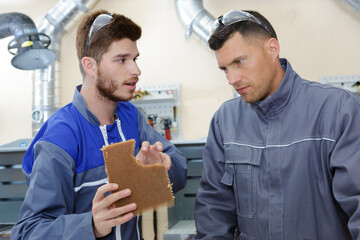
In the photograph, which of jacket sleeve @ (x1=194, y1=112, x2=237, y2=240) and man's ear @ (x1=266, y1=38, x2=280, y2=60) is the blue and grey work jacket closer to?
jacket sleeve @ (x1=194, y1=112, x2=237, y2=240)

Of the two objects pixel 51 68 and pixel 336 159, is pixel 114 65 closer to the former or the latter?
pixel 336 159

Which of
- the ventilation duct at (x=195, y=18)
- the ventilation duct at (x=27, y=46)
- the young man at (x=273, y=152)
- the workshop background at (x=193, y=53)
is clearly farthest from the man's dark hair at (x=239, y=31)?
the workshop background at (x=193, y=53)

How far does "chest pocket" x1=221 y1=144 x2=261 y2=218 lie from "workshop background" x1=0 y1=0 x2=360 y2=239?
8.12ft

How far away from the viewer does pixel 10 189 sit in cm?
235

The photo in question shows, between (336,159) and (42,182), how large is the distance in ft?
2.93

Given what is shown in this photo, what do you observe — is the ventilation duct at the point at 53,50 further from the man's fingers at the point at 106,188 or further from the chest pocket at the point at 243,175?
the man's fingers at the point at 106,188

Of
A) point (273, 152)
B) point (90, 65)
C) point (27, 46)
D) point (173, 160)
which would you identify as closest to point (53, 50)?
point (27, 46)

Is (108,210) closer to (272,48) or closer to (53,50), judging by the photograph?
(272,48)

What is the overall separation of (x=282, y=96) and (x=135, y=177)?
0.61m

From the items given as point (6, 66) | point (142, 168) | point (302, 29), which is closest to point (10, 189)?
point (142, 168)

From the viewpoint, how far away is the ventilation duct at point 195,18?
11.7ft

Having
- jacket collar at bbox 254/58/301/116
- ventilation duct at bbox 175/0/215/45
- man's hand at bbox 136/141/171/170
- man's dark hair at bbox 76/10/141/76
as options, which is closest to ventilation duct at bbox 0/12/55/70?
ventilation duct at bbox 175/0/215/45

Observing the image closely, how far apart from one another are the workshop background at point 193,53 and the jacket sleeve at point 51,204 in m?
2.84

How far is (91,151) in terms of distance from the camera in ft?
3.77
